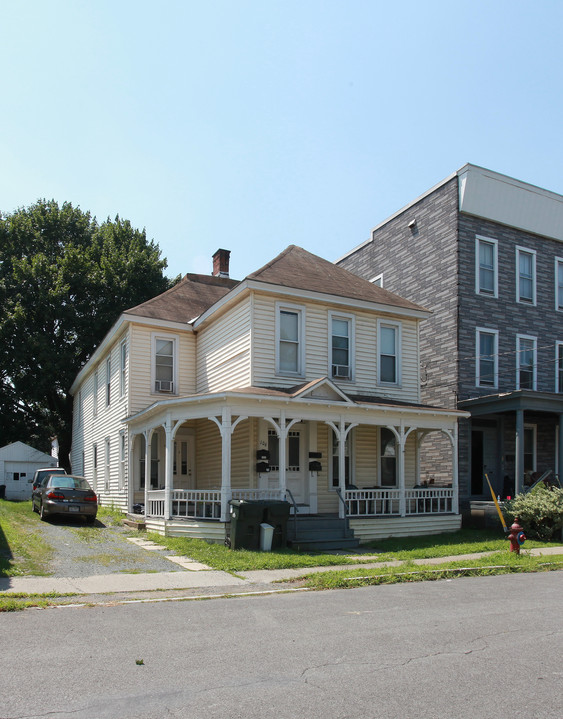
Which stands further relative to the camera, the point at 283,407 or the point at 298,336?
the point at 298,336

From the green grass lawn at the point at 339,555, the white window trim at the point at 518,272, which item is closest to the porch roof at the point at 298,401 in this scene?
the green grass lawn at the point at 339,555

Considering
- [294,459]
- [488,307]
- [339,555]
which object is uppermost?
[488,307]

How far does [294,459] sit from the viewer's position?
18109 millimetres

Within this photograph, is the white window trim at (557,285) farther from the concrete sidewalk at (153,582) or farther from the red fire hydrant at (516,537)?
the concrete sidewalk at (153,582)

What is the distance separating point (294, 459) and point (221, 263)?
467 inches

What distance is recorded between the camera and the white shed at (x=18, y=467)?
31.8 m

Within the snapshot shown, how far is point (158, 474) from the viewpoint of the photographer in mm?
21422

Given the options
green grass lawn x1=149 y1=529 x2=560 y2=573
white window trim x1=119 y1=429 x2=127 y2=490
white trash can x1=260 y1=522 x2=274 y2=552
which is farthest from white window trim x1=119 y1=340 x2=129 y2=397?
white trash can x1=260 y1=522 x2=274 y2=552

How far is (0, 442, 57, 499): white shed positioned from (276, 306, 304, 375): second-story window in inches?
767

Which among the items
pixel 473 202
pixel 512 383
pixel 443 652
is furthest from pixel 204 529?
pixel 473 202

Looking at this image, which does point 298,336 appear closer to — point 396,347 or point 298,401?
point 298,401

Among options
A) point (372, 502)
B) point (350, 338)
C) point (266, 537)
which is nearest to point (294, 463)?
A: point (372, 502)

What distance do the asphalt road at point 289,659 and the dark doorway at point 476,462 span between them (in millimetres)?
12790

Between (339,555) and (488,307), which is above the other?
(488,307)
